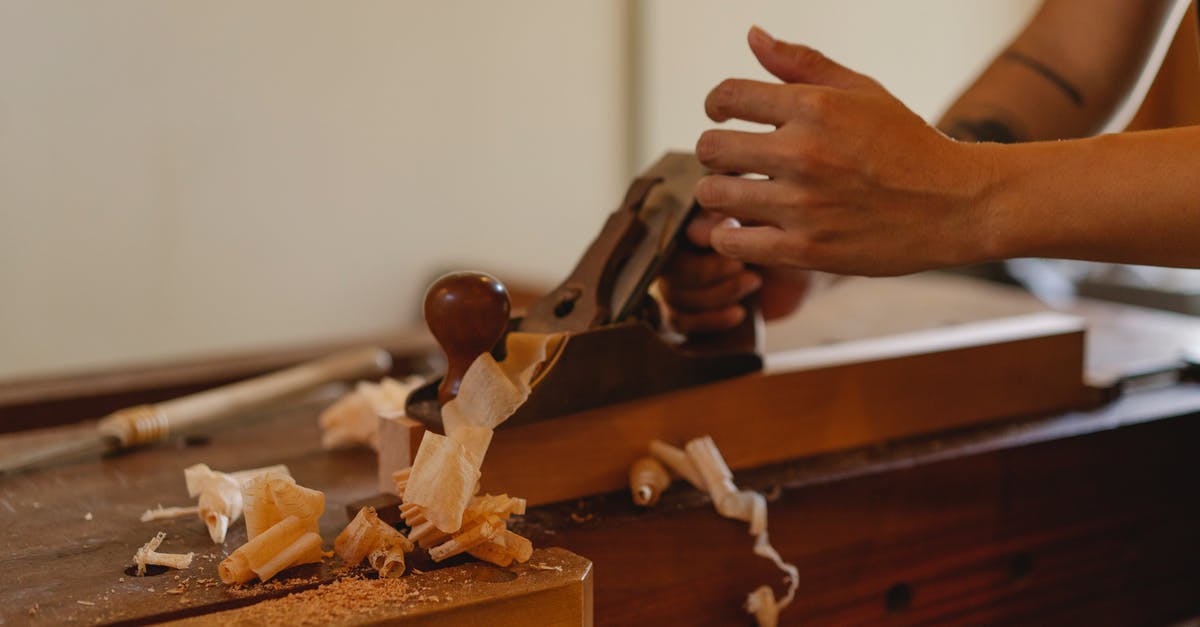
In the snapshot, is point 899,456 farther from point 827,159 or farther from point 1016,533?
point 827,159

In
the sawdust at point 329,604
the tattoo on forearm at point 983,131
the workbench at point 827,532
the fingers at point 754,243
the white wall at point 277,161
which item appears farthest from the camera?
the white wall at point 277,161

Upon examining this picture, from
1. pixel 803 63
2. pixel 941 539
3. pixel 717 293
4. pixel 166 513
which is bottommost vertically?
pixel 941 539

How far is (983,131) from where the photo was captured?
1144 millimetres

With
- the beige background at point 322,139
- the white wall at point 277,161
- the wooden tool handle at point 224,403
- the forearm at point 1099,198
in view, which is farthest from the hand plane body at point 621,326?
the white wall at point 277,161

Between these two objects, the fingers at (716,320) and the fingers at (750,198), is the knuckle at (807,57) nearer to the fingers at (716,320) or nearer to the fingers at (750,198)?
the fingers at (750,198)

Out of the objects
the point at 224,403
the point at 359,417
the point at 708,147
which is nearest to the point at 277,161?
the point at 224,403

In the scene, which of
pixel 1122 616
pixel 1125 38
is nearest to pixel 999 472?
pixel 1122 616

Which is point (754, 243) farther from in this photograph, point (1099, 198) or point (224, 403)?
point (224, 403)

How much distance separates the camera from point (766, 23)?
3.16 meters

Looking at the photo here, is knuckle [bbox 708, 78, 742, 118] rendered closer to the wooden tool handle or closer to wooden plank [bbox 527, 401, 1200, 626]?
wooden plank [bbox 527, 401, 1200, 626]

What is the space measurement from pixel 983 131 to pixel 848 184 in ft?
1.52

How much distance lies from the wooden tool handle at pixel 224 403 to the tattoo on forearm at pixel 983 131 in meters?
0.76

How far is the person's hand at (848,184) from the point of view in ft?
2.49

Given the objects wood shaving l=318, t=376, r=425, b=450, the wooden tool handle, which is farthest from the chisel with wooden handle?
wood shaving l=318, t=376, r=425, b=450
